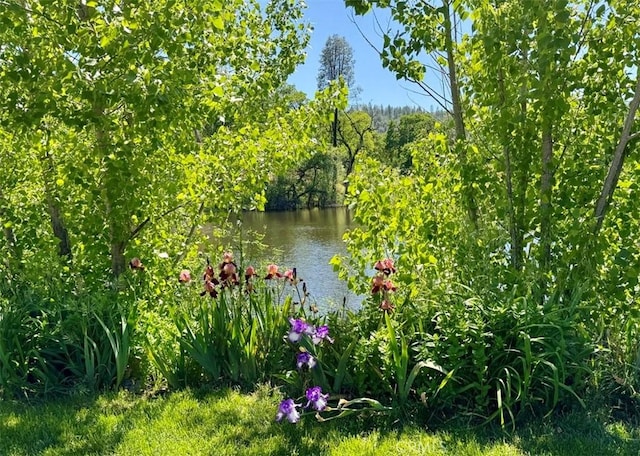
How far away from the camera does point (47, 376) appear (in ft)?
11.2

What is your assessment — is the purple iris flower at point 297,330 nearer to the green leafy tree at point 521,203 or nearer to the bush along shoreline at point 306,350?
the bush along shoreline at point 306,350

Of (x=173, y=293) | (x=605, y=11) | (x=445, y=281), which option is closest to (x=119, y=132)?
(x=173, y=293)

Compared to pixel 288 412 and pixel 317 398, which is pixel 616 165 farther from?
pixel 288 412

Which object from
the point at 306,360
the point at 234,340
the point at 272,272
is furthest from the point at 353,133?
the point at 306,360

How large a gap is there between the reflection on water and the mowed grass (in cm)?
101

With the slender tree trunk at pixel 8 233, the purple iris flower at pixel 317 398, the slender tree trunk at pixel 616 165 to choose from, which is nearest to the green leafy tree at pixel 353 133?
the slender tree trunk at pixel 8 233

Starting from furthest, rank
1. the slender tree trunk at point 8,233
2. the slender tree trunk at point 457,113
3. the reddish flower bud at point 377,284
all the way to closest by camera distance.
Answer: the slender tree trunk at point 8,233
the slender tree trunk at point 457,113
the reddish flower bud at point 377,284

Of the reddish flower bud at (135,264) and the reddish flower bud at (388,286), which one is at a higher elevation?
the reddish flower bud at (135,264)

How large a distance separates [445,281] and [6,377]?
2799mm

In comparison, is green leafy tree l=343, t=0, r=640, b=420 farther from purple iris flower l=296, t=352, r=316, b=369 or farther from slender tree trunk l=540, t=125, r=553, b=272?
purple iris flower l=296, t=352, r=316, b=369

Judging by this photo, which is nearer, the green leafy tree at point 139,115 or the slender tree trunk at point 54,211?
the green leafy tree at point 139,115

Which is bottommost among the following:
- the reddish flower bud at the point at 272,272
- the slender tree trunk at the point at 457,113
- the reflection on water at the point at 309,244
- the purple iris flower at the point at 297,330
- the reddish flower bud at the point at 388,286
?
the reflection on water at the point at 309,244

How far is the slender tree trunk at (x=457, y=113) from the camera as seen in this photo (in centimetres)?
352

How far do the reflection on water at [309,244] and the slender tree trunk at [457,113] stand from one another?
1.12 meters
